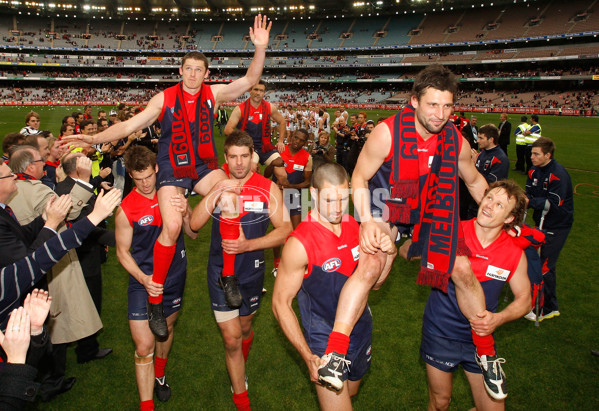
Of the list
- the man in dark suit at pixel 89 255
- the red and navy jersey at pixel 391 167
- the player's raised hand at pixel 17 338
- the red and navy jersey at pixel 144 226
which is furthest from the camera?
the man in dark suit at pixel 89 255

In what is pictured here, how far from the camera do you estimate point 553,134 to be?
2864cm

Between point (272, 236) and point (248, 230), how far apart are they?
1.20 feet

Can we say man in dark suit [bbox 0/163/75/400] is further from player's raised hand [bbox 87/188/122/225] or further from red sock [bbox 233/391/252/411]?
red sock [bbox 233/391/252/411]

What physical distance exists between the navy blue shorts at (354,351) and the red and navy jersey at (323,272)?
10 mm

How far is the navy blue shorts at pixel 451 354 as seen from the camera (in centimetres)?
355

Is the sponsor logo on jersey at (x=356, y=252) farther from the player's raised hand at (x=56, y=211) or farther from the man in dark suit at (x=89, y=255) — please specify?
the man in dark suit at (x=89, y=255)

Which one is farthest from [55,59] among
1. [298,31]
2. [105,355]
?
[105,355]

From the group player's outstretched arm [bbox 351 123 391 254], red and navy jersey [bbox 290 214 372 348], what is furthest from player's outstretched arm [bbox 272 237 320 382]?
player's outstretched arm [bbox 351 123 391 254]

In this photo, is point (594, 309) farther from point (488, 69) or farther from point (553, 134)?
point (488, 69)

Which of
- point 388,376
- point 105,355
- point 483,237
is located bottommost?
point 105,355

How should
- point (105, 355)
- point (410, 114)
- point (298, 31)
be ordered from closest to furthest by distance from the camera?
point (410, 114)
point (105, 355)
point (298, 31)

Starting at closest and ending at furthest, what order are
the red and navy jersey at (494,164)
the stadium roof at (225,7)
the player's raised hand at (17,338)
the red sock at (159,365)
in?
the player's raised hand at (17,338) → the red sock at (159,365) → the red and navy jersey at (494,164) → the stadium roof at (225,7)

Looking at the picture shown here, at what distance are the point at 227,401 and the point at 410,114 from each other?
410cm

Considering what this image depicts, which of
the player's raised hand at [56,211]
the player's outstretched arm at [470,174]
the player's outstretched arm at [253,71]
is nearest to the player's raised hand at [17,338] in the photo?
the player's raised hand at [56,211]
